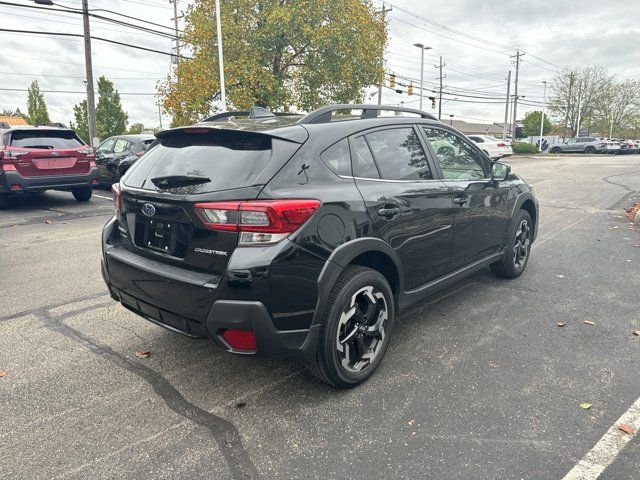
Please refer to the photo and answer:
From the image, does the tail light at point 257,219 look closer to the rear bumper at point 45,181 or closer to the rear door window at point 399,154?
the rear door window at point 399,154

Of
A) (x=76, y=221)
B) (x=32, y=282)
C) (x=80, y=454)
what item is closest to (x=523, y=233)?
(x=80, y=454)

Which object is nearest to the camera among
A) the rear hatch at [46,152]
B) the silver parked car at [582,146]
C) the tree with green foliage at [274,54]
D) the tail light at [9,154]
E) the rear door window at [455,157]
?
the rear door window at [455,157]

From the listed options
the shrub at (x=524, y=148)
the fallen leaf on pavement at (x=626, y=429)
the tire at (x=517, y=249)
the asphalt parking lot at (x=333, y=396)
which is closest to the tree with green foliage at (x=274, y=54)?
the tire at (x=517, y=249)

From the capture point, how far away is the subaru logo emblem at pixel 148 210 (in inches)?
112

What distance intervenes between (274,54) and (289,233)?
58.3 ft

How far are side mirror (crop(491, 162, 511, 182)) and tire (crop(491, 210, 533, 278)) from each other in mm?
459

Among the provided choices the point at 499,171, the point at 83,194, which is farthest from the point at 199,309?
the point at 83,194

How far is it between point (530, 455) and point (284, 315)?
4.67 ft

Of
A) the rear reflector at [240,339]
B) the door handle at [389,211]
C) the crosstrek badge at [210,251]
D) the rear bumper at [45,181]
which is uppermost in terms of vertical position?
the door handle at [389,211]

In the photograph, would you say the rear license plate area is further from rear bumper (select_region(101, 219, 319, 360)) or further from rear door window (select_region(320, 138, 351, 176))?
rear door window (select_region(320, 138, 351, 176))

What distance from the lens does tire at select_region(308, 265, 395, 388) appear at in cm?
274

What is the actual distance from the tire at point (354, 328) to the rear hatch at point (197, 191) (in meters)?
0.70

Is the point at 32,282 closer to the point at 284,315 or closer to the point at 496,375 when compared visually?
the point at 284,315

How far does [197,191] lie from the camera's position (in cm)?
265
